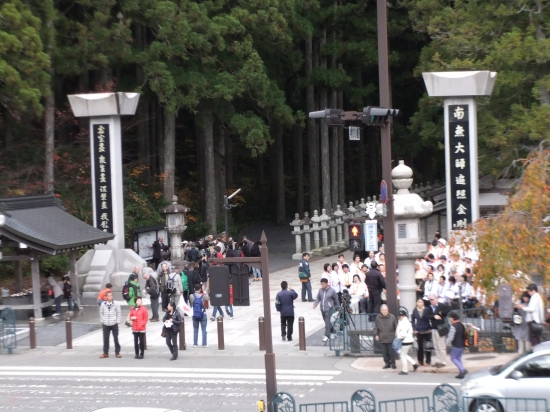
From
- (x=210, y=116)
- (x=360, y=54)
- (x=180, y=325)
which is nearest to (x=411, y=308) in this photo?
(x=180, y=325)

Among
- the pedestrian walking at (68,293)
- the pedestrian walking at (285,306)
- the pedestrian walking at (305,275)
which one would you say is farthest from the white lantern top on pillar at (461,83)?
the pedestrian walking at (68,293)

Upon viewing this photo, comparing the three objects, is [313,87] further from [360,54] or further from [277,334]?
[277,334]

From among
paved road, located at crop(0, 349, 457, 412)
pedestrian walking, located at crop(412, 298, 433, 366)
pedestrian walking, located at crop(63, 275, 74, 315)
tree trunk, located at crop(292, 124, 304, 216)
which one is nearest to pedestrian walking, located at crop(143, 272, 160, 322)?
pedestrian walking, located at crop(63, 275, 74, 315)

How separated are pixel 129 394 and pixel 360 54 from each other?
105ft

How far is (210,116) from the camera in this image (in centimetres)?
4025

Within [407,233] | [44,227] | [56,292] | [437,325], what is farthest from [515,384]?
[44,227]

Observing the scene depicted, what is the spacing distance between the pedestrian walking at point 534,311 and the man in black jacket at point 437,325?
1.65m

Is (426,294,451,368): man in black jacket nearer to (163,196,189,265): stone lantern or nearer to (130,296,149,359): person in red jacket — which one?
(130,296,149,359): person in red jacket

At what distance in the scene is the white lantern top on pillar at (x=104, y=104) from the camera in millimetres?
31031

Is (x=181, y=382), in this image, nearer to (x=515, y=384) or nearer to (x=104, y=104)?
(x=515, y=384)

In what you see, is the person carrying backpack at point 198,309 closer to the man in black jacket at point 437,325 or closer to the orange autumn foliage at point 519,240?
the man in black jacket at point 437,325

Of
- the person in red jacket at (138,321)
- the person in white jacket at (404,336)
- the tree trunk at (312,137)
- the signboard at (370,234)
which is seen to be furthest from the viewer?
the tree trunk at (312,137)

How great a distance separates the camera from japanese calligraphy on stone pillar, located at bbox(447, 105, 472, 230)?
29.8 metres

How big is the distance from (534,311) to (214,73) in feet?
75.0
